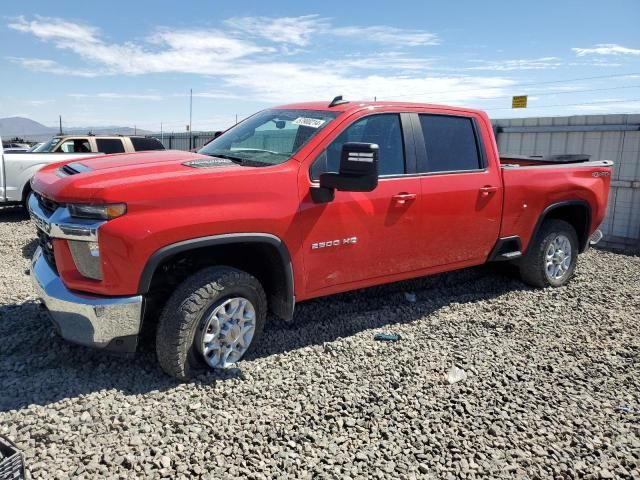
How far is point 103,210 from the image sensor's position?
122 inches

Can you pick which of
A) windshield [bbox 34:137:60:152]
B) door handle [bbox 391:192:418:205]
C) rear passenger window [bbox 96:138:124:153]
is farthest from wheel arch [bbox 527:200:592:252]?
windshield [bbox 34:137:60:152]

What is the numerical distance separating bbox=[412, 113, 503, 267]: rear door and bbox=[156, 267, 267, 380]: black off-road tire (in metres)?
1.76

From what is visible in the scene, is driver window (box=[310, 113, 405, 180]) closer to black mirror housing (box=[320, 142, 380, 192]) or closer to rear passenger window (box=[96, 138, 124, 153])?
black mirror housing (box=[320, 142, 380, 192])

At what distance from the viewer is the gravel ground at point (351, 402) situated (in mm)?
2801

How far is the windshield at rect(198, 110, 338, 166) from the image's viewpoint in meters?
3.97

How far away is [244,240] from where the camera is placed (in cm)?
348

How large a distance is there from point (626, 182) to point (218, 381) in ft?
25.9

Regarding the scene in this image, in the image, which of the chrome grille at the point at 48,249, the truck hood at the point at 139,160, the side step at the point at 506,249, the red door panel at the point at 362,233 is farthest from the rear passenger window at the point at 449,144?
the chrome grille at the point at 48,249

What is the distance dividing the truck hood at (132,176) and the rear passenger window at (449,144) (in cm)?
157

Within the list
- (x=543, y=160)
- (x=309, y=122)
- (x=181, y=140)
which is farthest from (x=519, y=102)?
(x=181, y=140)

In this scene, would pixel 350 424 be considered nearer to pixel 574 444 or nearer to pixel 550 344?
pixel 574 444

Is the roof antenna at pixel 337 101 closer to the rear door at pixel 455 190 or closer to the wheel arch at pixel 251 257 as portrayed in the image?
the rear door at pixel 455 190

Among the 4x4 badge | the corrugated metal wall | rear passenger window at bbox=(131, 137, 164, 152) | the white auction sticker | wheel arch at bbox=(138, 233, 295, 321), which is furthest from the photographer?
rear passenger window at bbox=(131, 137, 164, 152)

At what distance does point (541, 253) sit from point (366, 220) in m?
2.56
